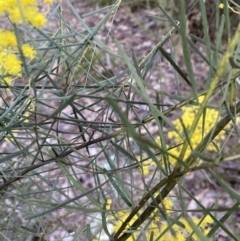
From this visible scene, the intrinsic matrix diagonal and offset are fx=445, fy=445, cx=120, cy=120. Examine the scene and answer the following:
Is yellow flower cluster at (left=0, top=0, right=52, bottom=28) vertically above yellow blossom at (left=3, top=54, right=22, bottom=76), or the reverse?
yellow blossom at (left=3, top=54, right=22, bottom=76)

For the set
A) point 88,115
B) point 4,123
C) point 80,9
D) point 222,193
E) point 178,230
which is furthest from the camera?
point 80,9

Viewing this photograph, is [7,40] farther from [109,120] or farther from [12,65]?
[109,120]

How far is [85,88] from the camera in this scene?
50cm

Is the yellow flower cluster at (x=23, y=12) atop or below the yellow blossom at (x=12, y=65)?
below

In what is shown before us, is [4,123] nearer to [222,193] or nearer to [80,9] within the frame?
[222,193]

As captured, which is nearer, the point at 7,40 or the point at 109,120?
the point at 7,40

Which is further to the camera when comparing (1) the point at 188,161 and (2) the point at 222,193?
(2) the point at 222,193

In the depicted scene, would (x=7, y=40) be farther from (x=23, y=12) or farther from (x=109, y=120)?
(x=109, y=120)

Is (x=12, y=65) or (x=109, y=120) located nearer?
(x=12, y=65)

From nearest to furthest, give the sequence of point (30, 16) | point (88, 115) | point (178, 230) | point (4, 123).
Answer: point (30, 16)
point (4, 123)
point (178, 230)
point (88, 115)

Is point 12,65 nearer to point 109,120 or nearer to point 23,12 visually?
point 23,12

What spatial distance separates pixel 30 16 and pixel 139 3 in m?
2.61

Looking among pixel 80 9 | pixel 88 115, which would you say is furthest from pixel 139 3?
pixel 88 115

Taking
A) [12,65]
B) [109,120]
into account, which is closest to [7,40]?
[12,65]
